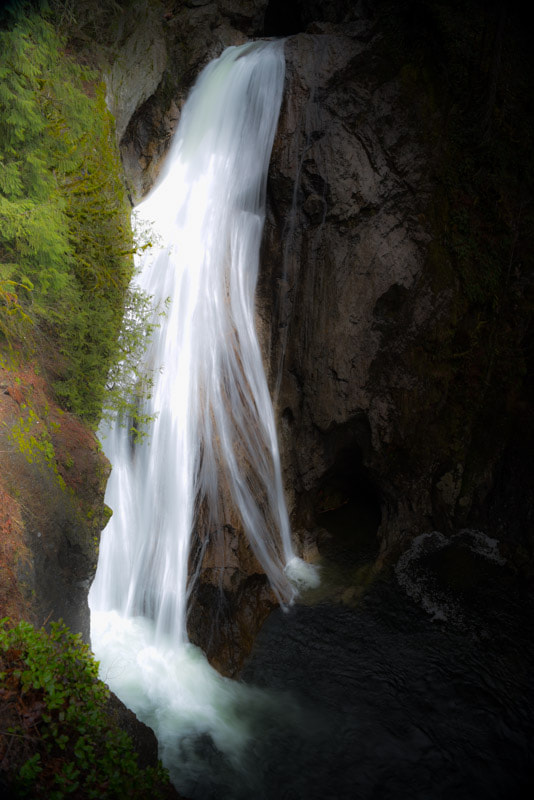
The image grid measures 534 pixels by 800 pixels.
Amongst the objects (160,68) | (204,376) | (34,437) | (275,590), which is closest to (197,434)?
(204,376)

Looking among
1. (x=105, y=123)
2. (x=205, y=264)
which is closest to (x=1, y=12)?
(x=105, y=123)

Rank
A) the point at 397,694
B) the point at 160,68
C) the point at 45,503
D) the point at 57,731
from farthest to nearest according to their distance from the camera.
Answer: the point at 160,68, the point at 397,694, the point at 45,503, the point at 57,731

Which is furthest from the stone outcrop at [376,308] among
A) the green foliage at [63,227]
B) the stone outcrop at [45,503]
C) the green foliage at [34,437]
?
the green foliage at [34,437]

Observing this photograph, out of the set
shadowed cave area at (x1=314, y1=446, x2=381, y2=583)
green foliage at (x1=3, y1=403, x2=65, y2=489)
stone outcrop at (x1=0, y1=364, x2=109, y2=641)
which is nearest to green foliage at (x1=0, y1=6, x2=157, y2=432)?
stone outcrop at (x1=0, y1=364, x2=109, y2=641)

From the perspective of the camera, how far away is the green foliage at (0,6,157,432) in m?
5.37

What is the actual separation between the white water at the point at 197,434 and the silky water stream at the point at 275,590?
3 centimetres

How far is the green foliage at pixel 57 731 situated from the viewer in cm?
335

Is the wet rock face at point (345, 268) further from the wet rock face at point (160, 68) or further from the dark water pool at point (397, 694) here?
the wet rock face at point (160, 68)

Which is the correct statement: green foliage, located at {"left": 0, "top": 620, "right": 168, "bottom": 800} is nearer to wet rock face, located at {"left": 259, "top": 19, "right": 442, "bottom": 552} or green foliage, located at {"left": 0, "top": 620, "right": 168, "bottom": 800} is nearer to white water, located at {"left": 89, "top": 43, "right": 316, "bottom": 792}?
white water, located at {"left": 89, "top": 43, "right": 316, "bottom": 792}

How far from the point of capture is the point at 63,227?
608cm

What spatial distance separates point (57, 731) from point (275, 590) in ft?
16.8

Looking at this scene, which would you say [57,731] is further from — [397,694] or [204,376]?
[204,376]

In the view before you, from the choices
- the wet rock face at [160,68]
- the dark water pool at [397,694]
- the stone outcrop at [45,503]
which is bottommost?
the dark water pool at [397,694]

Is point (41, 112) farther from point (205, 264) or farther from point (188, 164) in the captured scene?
point (188, 164)
